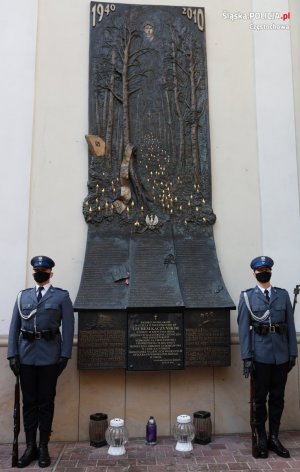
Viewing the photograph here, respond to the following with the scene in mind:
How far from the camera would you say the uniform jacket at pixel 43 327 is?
4508 millimetres

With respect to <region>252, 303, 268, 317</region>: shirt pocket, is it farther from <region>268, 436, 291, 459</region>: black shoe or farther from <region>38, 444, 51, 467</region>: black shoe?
<region>38, 444, 51, 467</region>: black shoe

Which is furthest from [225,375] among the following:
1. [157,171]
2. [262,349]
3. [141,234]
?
[157,171]

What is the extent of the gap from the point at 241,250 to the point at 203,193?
0.92 meters

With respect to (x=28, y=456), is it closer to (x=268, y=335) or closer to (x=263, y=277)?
(x=268, y=335)

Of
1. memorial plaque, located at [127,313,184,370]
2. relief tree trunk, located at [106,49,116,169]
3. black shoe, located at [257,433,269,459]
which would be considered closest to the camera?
black shoe, located at [257,433,269,459]

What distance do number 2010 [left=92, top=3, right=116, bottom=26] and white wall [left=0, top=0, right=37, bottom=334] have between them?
0.82 metres

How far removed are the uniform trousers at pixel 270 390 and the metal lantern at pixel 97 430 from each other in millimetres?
1733

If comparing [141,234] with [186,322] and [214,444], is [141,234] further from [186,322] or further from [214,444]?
[214,444]

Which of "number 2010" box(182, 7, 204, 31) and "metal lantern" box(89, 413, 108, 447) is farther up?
"number 2010" box(182, 7, 204, 31)

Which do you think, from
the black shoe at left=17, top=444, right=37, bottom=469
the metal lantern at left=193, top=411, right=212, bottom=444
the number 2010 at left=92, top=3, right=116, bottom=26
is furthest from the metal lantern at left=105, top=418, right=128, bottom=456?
the number 2010 at left=92, top=3, right=116, bottom=26

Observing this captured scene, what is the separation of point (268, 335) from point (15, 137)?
4052 mm

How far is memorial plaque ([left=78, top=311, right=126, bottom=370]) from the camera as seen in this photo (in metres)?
5.16

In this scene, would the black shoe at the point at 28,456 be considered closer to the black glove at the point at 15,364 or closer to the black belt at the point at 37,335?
the black glove at the point at 15,364

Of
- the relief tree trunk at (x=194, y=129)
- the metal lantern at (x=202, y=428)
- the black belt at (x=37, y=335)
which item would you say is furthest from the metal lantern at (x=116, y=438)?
the relief tree trunk at (x=194, y=129)
